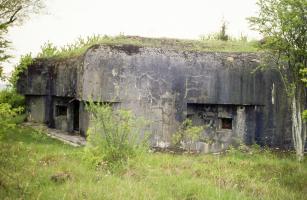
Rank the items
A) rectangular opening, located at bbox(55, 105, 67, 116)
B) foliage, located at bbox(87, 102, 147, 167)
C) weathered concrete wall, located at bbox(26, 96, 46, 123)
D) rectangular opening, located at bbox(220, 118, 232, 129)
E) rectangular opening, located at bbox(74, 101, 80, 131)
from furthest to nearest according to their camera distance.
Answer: weathered concrete wall, located at bbox(26, 96, 46, 123) < rectangular opening, located at bbox(55, 105, 67, 116) < rectangular opening, located at bbox(74, 101, 80, 131) < rectangular opening, located at bbox(220, 118, 232, 129) < foliage, located at bbox(87, 102, 147, 167)

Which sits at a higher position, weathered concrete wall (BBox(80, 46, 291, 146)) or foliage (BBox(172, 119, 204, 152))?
weathered concrete wall (BBox(80, 46, 291, 146))

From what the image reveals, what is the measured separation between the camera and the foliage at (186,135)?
8605 millimetres

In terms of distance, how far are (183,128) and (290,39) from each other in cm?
305

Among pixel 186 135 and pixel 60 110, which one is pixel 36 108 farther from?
pixel 186 135

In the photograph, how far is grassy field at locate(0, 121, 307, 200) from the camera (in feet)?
15.0

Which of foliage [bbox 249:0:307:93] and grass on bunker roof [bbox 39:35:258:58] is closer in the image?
foliage [bbox 249:0:307:93]

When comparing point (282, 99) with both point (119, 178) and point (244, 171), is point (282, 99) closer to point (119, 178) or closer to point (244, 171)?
point (244, 171)

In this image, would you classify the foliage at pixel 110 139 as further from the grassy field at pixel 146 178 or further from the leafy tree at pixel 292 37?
the leafy tree at pixel 292 37

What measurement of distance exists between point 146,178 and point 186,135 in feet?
11.5

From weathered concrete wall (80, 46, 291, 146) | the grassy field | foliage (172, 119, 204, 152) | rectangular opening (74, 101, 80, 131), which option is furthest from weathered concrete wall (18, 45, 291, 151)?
the grassy field

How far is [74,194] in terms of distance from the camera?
4496mm

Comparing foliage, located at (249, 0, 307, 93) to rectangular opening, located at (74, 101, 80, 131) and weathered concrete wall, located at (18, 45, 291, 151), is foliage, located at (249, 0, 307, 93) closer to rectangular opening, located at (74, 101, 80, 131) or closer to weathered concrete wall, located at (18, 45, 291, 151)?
weathered concrete wall, located at (18, 45, 291, 151)

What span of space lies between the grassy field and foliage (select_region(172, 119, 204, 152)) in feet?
4.04

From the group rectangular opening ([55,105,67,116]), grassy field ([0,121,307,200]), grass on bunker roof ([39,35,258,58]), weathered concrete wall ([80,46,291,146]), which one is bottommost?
grassy field ([0,121,307,200])
